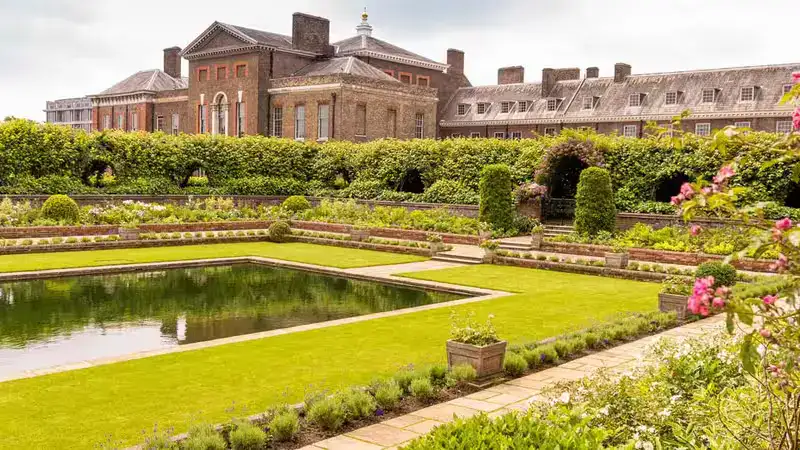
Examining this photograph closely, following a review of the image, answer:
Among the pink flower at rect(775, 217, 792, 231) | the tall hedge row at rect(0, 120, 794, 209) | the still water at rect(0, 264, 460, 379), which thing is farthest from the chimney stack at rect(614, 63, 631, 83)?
the pink flower at rect(775, 217, 792, 231)

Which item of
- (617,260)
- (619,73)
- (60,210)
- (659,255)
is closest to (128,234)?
(60,210)

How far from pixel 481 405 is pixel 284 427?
7.41ft

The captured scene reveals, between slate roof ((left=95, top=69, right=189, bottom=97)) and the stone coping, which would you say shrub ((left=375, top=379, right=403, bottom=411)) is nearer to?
the stone coping

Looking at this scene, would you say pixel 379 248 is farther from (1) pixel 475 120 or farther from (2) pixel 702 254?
(1) pixel 475 120

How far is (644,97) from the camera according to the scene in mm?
46594

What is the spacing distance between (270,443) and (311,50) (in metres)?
46.4

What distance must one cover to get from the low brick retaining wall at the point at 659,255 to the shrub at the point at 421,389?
41.0 feet

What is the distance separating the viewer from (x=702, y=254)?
20281 mm

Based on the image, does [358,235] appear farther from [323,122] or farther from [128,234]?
[323,122]

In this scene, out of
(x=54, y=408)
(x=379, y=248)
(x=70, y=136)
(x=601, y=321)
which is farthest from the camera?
(x=70, y=136)

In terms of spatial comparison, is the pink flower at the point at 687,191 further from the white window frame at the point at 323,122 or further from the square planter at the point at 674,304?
the white window frame at the point at 323,122

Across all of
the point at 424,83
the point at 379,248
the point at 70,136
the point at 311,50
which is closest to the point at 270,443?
the point at 379,248

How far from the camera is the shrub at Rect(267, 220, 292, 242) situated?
27.4 metres

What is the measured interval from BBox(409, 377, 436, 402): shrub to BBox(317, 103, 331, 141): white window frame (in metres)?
38.0
